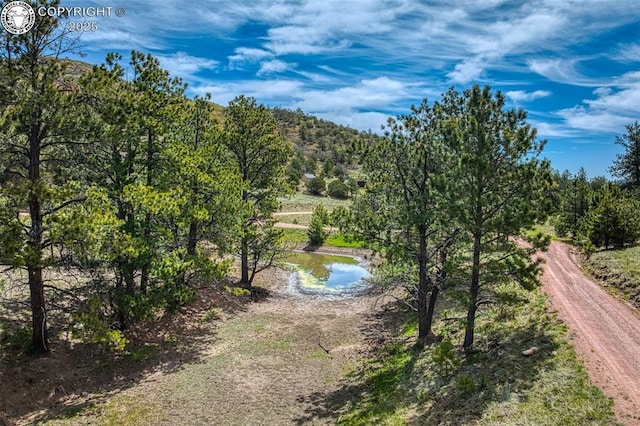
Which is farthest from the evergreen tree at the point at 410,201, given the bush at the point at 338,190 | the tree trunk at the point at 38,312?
the bush at the point at 338,190

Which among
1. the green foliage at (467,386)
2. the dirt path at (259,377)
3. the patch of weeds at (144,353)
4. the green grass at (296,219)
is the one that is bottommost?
the dirt path at (259,377)

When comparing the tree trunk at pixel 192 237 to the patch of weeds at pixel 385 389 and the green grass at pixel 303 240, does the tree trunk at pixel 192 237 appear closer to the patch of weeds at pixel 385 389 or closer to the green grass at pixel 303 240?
the patch of weeds at pixel 385 389

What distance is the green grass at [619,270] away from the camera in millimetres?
18306

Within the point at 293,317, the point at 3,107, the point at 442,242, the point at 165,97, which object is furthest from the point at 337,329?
the point at 3,107

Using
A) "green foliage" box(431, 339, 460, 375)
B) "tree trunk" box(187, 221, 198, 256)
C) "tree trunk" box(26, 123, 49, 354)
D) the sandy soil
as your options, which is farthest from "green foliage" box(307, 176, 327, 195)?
"green foliage" box(431, 339, 460, 375)

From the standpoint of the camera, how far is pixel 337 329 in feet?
68.8

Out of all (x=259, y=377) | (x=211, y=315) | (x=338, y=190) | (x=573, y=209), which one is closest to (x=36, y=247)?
(x=259, y=377)

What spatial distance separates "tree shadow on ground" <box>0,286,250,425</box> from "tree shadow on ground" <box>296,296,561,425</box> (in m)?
6.26

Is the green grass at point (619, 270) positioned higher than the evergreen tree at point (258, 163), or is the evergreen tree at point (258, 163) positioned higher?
the evergreen tree at point (258, 163)

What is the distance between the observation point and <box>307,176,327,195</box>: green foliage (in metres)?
75.2

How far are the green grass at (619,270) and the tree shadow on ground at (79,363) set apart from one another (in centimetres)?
1801

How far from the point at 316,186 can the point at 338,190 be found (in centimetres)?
409

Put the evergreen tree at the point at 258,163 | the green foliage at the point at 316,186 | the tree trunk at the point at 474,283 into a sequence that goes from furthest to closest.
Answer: the green foliage at the point at 316,186 → the evergreen tree at the point at 258,163 → the tree trunk at the point at 474,283

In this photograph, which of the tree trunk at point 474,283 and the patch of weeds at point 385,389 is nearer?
the patch of weeds at point 385,389
